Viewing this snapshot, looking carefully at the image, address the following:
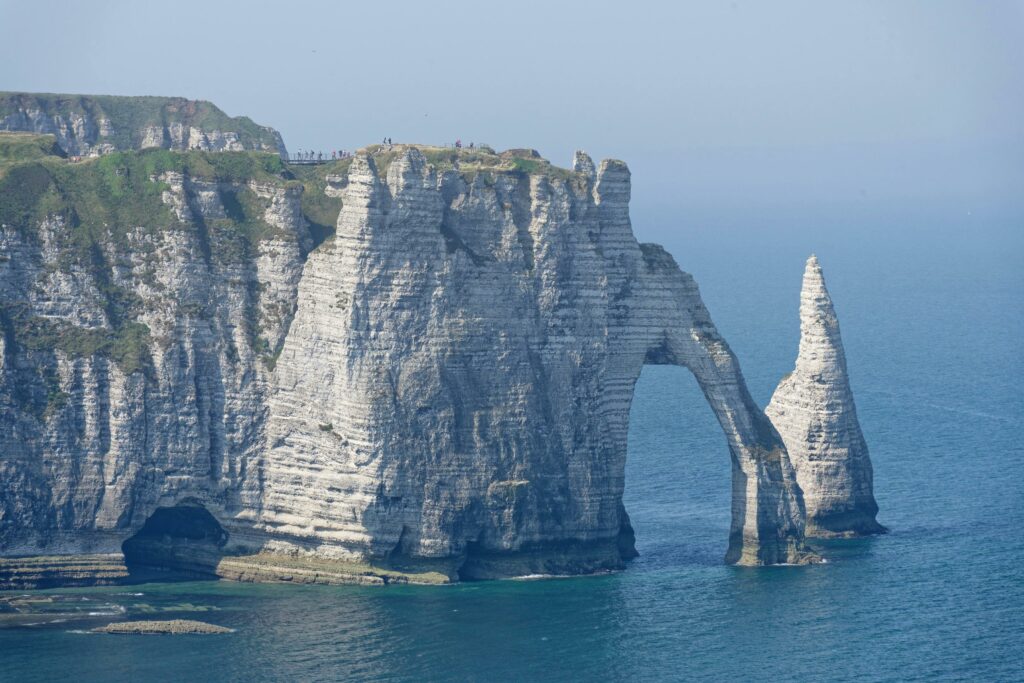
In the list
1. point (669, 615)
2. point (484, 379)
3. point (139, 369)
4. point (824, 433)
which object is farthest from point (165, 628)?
point (824, 433)

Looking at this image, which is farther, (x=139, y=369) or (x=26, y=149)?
(x=26, y=149)

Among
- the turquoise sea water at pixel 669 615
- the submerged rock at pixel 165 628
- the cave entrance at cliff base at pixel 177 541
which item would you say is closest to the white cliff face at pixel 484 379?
the turquoise sea water at pixel 669 615

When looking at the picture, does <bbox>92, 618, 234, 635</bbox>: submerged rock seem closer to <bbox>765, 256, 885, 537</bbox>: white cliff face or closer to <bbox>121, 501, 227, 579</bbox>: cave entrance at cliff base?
<bbox>121, 501, 227, 579</bbox>: cave entrance at cliff base

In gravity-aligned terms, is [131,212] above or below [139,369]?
above

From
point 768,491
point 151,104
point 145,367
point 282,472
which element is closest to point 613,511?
point 768,491

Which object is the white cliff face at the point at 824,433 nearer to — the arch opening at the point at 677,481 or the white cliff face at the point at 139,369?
the arch opening at the point at 677,481

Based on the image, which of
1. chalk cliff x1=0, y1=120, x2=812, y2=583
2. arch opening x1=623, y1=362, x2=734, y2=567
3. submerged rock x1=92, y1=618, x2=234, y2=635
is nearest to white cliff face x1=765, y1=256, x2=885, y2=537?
chalk cliff x1=0, y1=120, x2=812, y2=583

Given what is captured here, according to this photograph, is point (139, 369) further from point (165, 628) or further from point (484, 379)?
point (484, 379)
